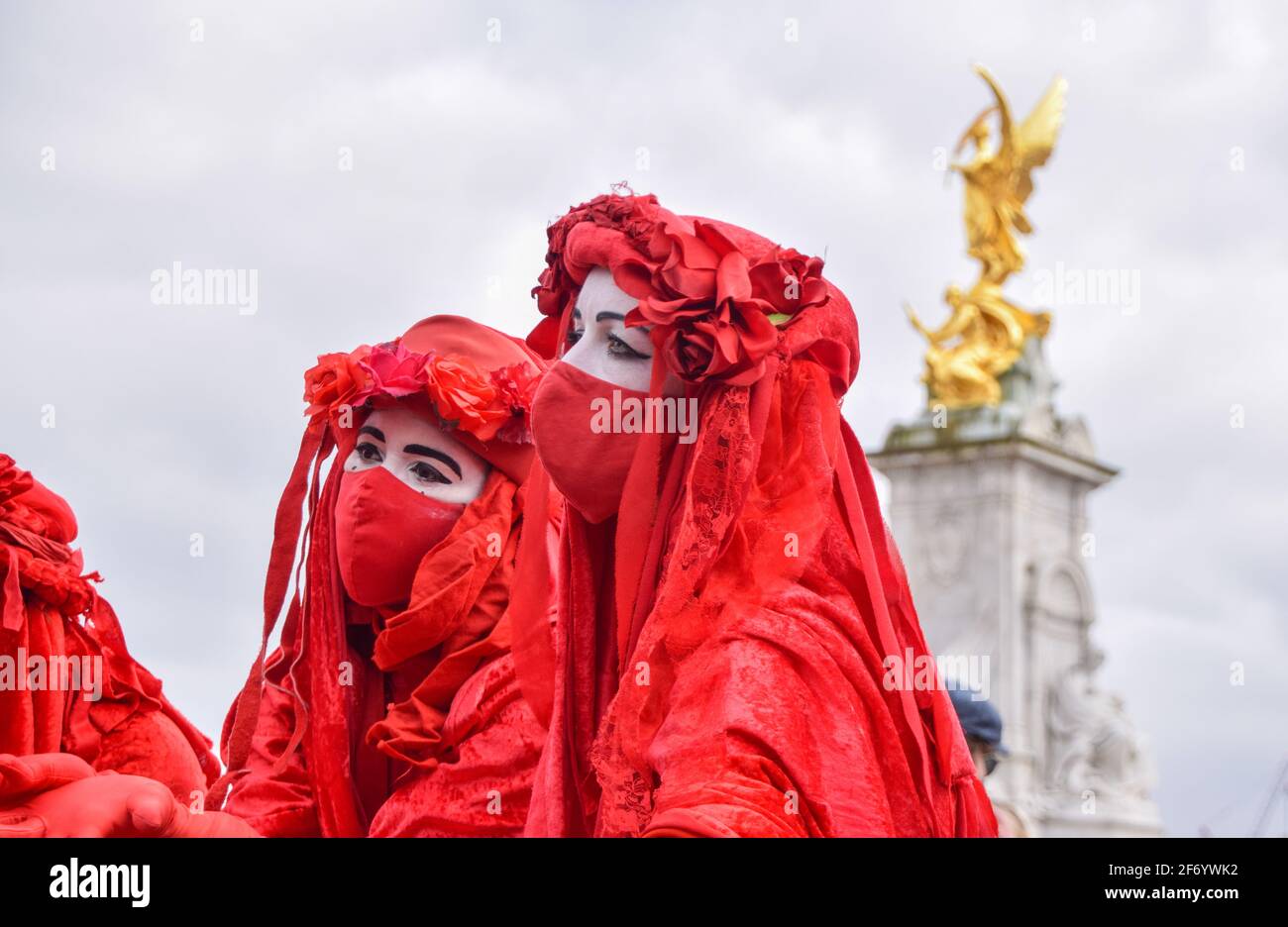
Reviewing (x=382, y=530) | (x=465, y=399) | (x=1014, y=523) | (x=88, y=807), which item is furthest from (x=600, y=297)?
(x=1014, y=523)

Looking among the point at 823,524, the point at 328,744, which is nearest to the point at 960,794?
the point at 823,524

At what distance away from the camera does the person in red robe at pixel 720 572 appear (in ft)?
10.4

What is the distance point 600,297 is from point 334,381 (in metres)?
1.11

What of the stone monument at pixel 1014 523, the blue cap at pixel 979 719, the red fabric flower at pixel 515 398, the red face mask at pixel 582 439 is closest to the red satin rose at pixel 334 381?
the red fabric flower at pixel 515 398

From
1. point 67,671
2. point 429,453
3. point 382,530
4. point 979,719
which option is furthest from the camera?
point 979,719

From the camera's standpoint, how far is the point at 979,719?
213 inches

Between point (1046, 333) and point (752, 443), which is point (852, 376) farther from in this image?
point (1046, 333)

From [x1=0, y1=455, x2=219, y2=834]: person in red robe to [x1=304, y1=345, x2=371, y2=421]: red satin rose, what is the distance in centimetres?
92

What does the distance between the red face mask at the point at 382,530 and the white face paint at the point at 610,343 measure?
2.87 feet

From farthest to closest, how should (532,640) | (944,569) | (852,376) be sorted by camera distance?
(944,569), (532,640), (852,376)

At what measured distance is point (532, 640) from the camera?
3.94m

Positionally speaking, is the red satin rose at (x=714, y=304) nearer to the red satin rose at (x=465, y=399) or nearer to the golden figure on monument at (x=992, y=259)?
the red satin rose at (x=465, y=399)

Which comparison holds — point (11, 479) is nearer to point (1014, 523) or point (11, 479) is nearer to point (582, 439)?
point (582, 439)
